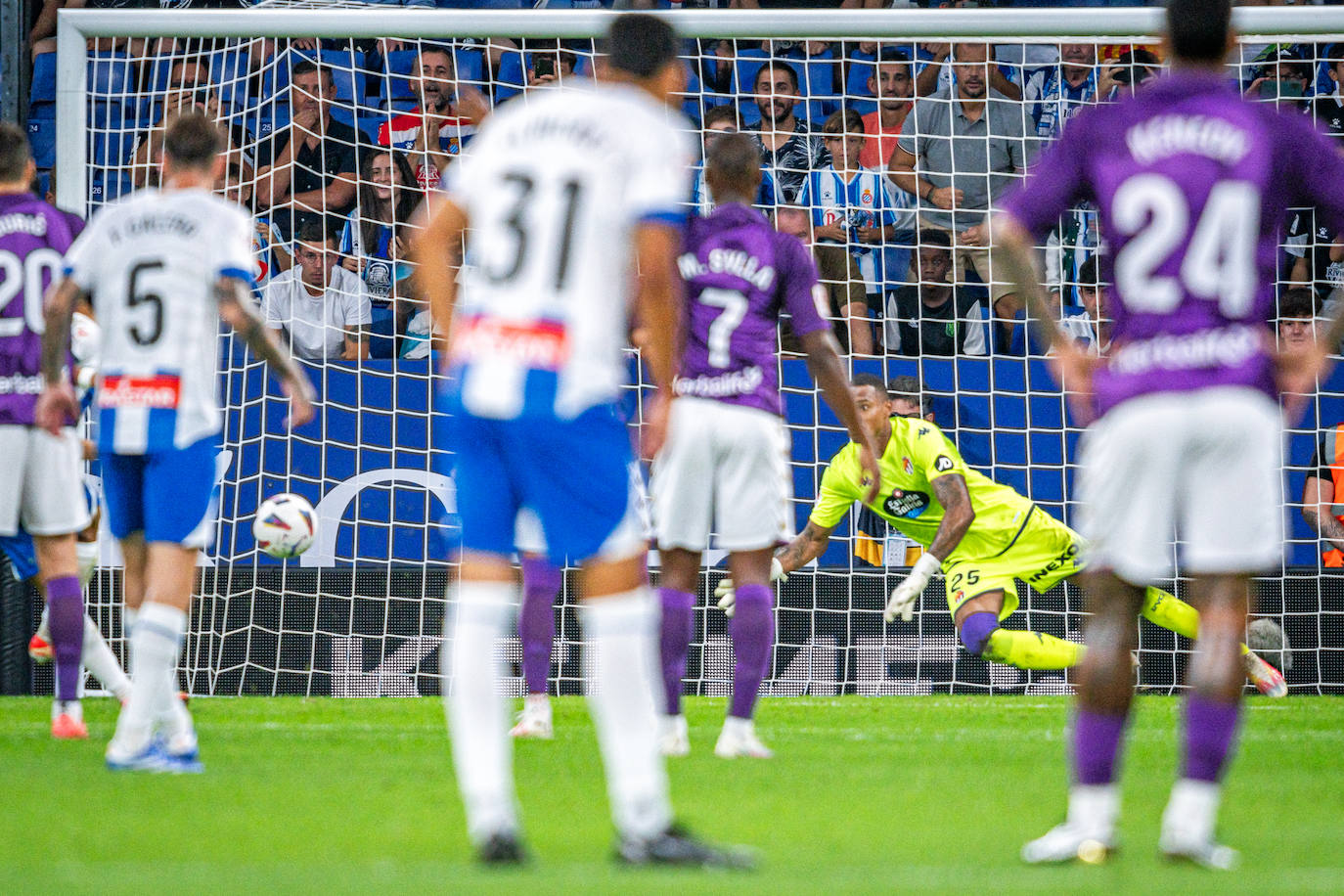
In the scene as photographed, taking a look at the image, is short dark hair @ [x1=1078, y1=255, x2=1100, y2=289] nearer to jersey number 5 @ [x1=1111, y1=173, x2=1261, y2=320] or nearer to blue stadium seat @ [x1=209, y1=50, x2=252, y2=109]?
blue stadium seat @ [x1=209, y1=50, x2=252, y2=109]

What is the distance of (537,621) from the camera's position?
249 inches

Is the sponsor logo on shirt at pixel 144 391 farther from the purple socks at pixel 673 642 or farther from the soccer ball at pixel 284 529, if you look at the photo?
the soccer ball at pixel 284 529

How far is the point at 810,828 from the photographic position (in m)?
3.94

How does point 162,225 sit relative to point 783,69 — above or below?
below

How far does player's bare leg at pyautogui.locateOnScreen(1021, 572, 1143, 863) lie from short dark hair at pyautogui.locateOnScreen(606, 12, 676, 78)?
1404 millimetres

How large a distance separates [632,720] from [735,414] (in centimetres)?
280

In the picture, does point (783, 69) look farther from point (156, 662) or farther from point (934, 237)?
point (156, 662)

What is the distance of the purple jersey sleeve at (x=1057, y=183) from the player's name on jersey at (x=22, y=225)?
4.08 meters

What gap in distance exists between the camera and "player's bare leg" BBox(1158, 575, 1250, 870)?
3.27 metres

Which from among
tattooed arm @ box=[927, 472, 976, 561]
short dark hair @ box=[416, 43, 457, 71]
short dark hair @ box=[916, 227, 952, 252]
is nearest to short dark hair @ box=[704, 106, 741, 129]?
short dark hair @ box=[916, 227, 952, 252]

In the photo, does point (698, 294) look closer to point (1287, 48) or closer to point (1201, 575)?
point (1201, 575)

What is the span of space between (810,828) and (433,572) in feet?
18.7

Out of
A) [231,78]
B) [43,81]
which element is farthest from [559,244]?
[43,81]

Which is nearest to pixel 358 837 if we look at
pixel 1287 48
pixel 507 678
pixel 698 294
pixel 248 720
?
pixel 698 294
